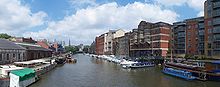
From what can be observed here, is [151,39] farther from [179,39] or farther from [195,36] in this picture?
[195,36]

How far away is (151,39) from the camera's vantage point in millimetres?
119812

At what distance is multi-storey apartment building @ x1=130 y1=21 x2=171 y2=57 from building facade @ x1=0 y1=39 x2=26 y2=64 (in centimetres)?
5947

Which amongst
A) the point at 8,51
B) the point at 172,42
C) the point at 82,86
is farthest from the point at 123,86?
the point at 172,42

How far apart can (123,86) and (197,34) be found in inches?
2108

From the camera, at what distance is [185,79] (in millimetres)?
57906

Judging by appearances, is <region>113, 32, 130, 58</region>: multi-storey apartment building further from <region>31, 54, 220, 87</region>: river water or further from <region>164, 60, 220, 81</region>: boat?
<region>164, 60, 220, 81</region>: boat

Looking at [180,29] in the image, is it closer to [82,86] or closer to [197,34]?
[197,34]

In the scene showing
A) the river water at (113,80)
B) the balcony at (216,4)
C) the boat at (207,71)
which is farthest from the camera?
the balcony at (216,4)

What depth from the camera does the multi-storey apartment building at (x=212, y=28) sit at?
253 feet

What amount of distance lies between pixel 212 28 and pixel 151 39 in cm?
4259

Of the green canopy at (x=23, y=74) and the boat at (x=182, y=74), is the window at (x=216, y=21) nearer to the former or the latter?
the boat at (x=182, y=74)

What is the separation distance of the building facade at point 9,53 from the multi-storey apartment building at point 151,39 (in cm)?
5947

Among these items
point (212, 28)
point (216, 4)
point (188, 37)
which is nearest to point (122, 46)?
point (188, 37)

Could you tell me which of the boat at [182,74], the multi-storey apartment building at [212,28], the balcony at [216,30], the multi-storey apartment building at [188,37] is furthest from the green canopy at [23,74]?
the multi-storey apartment building at [188,37]
